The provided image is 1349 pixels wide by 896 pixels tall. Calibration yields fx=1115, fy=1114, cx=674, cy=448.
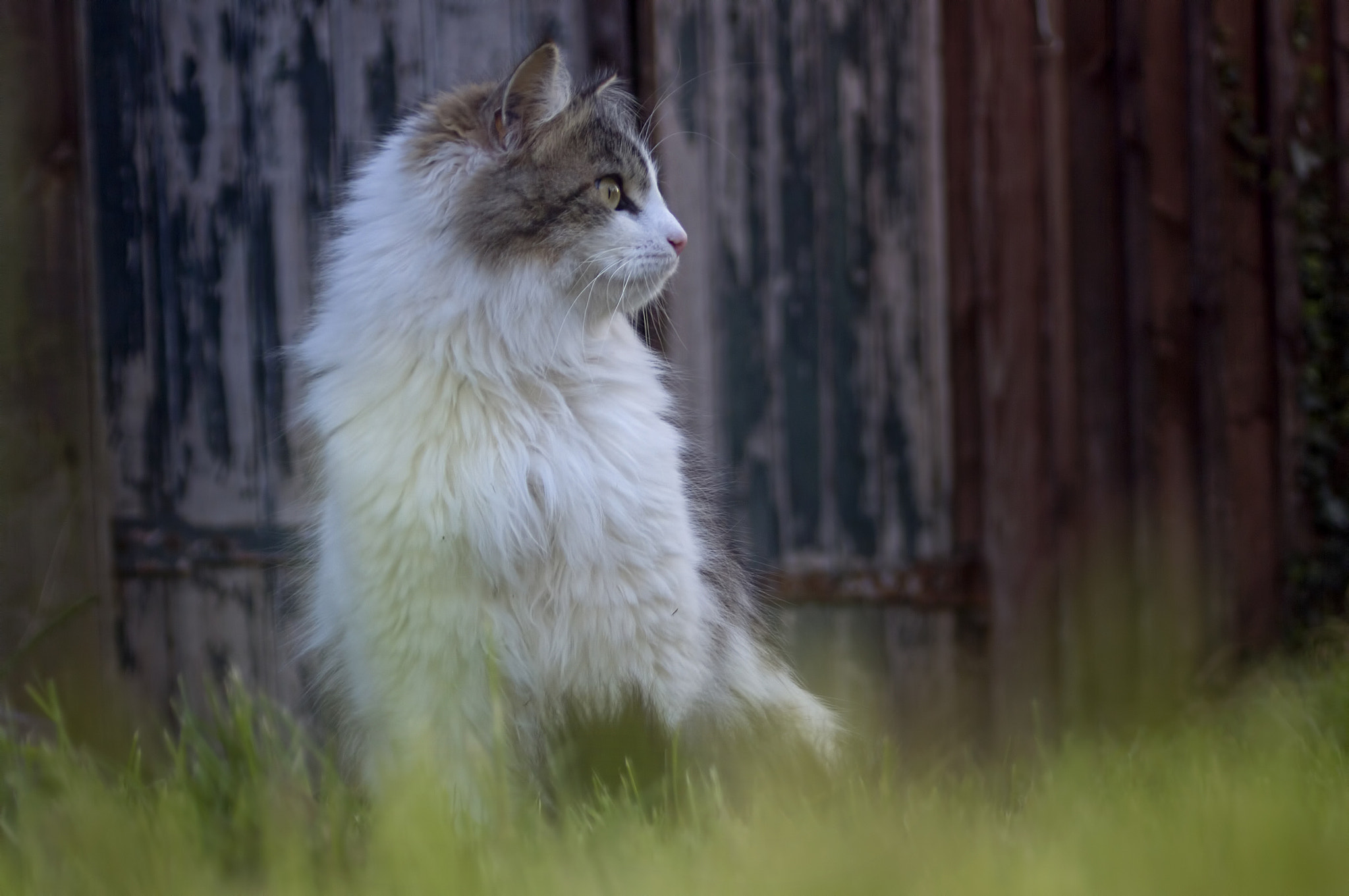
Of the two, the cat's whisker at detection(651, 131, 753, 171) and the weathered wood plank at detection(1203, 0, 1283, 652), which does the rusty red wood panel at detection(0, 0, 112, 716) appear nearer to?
the cat's whisker at detection(651, 131, 753, 171)

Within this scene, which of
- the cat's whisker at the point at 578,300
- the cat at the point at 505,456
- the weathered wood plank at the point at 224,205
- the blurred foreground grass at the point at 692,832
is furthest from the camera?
the weathered wood plank at the point at 224,205

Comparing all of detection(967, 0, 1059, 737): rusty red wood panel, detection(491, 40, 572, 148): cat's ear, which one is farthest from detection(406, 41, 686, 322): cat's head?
detection(967, 0, 1059, 737): rusty red wood panel

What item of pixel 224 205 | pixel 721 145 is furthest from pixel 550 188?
pixel 224 205

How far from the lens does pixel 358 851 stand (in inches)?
64.3

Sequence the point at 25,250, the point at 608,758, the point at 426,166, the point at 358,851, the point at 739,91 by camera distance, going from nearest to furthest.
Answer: the point at 358,851
the point at 608,758
the point at 426,166
the point at 25,250
the point at 739,91

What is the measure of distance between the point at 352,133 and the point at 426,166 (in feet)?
4.60

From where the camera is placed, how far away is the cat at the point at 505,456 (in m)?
2.26

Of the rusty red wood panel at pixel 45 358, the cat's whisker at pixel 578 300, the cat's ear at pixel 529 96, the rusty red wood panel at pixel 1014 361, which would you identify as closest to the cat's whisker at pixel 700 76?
the rusty red wood panel at pixel 1014 361

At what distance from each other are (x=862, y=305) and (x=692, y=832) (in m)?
2.55

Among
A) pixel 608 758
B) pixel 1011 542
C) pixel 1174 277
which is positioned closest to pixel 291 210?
pixel 608 758

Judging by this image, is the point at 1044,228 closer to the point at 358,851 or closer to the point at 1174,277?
the point at 1174,277

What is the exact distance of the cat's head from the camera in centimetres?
248

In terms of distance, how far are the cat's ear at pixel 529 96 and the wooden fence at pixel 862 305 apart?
1291mm

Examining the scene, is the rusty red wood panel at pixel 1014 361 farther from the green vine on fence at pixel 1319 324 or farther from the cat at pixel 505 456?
the cat at pixel 505 456
